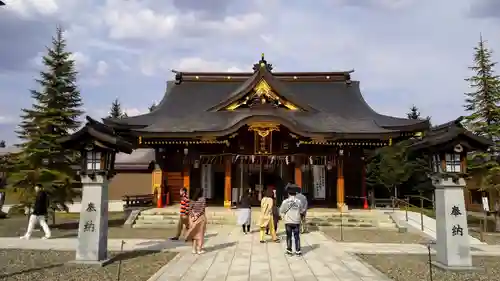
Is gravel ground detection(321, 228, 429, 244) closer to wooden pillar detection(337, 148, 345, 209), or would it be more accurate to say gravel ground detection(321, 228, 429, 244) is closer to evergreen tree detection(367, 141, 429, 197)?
wooden pillar detection(337, 148, 345, 209)

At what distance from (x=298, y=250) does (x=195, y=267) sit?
2956 millimetres

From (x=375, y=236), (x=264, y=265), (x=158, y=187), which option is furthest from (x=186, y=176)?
(x=264, y=265)

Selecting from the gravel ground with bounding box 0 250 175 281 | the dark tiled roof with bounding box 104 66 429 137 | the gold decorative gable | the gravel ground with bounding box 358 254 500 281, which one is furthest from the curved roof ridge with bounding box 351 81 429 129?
the gravel ground with bounding box 0 250 175 281

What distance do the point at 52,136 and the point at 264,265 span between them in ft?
41.2

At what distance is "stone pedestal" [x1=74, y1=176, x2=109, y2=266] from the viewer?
899cm

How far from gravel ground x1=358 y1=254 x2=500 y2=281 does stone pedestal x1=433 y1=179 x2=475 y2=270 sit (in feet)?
0.89

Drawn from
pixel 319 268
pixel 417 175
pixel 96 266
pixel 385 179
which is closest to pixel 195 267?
pixel 96 266

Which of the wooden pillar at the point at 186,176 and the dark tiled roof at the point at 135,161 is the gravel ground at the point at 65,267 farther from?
the dark tiled roof at the point at 135,161

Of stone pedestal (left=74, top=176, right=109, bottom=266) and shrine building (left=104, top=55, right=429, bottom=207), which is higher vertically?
shrine building (left=104, top=55, right=429, bottom=207)

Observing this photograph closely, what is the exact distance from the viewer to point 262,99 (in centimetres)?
2147

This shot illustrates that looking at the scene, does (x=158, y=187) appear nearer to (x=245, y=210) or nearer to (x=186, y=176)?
(x=186, y=176)

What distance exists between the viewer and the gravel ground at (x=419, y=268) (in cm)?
814

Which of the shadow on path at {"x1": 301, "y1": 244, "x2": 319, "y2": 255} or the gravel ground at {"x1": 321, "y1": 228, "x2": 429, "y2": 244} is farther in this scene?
the gravel ground at {"x1": 321, "y1": 228, "x2": 429, "y2": 244}

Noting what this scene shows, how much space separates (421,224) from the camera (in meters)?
16.2
